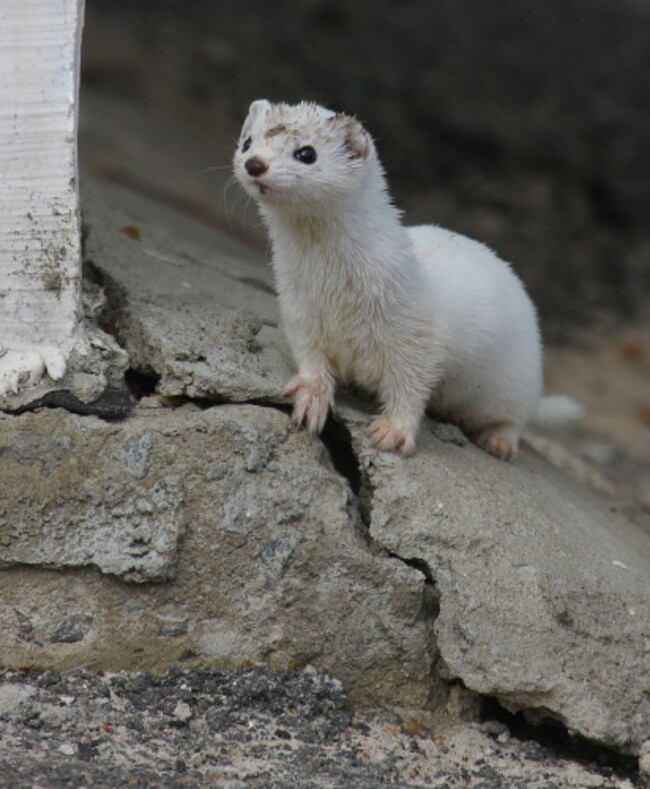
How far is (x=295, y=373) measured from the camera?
423 centimetres

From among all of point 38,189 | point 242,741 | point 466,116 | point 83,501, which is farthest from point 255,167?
point 466,116

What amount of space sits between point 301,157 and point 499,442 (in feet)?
4.46

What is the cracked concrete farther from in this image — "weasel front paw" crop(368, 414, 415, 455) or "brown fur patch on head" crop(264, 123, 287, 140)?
"brown fur patch on head" crop(264, 123, 287, 140)

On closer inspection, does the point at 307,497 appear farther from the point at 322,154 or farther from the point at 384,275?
the point at 322,154

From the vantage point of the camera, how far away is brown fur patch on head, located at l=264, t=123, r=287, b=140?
3.82 m

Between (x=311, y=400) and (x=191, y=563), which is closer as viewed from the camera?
(x=191, y=563)

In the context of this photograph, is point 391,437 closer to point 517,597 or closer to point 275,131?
point 517,597

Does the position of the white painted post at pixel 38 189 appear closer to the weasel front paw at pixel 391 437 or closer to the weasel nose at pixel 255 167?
the weasel nose at pixel 255 167

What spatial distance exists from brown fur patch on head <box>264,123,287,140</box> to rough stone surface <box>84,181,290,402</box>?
0.65 m

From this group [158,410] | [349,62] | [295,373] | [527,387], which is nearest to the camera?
[158,410]

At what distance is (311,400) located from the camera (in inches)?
156

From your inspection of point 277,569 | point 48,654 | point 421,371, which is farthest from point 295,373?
point 48,654

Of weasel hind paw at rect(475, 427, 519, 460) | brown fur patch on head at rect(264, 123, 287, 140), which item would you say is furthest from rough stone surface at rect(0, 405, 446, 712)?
weasel hind paw at rect(475, 427, 519, 460)

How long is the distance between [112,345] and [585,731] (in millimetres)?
1727
